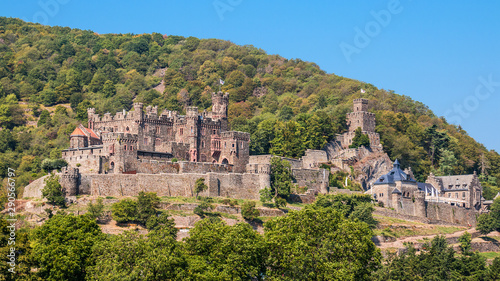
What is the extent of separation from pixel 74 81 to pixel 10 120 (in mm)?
25104

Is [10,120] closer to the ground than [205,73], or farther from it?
closer to the ground

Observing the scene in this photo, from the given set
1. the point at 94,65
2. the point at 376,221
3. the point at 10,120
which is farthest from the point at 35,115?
the point at 376,221

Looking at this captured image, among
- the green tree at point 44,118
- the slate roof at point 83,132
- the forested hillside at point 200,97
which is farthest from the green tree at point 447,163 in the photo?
the green tree at point 44,118

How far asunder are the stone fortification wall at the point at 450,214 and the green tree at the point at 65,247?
151 feet

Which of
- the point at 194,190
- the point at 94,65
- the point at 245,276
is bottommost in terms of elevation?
the point at 245,276

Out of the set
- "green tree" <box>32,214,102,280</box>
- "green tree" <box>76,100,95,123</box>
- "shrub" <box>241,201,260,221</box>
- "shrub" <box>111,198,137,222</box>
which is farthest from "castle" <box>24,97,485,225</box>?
"green tree" <box>76,100,95,123</box>

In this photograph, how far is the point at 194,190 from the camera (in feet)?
271

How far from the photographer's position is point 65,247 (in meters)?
57.9

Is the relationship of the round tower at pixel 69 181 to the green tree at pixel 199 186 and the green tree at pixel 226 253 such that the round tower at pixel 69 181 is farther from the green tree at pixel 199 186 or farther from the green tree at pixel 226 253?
the green tree at pixel 226 253

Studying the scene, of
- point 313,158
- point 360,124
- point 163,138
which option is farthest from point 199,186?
point 360,124

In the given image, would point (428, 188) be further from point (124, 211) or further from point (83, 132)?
point (83, 132)

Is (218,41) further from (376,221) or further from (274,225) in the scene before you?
(274,225)

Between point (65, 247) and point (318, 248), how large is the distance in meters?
18.8

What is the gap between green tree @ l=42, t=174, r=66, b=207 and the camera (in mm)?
76250
